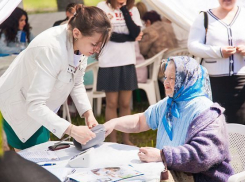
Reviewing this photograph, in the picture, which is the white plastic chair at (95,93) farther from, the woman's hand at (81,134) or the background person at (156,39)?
the woman's hand at (81,134)

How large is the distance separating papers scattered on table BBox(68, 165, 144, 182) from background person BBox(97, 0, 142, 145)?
2544 millimetres

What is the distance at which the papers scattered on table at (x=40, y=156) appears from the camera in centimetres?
266

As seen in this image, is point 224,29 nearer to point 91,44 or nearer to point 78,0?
point 91,44

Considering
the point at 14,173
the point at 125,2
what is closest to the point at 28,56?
the point at 14,173

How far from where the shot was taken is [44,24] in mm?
6445

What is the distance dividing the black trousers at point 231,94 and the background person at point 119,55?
1.02 m

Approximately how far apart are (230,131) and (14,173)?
1802 millimetres

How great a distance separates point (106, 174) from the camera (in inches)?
92.4

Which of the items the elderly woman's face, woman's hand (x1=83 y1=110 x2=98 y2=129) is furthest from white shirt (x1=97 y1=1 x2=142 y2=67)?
the elderly woman's face

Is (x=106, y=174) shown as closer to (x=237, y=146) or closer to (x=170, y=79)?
(x=170, y=79)

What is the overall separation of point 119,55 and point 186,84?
2.32 metres

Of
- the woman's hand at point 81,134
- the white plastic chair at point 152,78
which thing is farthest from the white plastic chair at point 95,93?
the woman's hand at point 81,134

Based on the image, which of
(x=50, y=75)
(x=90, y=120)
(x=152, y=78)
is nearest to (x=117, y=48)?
(x=152, y=78)

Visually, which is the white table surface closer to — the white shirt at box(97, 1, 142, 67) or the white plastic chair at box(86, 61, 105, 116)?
the white shirt at box(97, 1, 142, 67)
